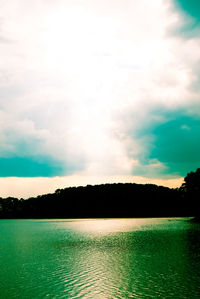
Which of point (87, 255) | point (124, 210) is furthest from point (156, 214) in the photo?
point (87, 255)

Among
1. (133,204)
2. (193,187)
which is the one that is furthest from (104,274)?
(133,204)

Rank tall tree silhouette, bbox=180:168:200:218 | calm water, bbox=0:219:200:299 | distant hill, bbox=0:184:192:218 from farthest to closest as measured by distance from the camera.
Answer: distant hill, bbox=0:184:192:218, tall tree silhouette, bbox=180:168:200:218, calm water, bbox=0:219:200:299

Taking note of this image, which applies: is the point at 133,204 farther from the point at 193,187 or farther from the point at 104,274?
the point at 104,274

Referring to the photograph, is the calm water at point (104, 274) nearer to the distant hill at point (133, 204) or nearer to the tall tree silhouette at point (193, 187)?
the tall tree silhouette at point (193, 187)

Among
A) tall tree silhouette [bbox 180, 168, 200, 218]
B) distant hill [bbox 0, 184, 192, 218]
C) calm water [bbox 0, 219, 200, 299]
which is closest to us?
calm water [bbox 0, 219, 200, 299]

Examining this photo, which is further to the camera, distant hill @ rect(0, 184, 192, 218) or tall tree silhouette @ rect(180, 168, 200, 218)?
distant hill @ rect(0, 184, 192, 218)

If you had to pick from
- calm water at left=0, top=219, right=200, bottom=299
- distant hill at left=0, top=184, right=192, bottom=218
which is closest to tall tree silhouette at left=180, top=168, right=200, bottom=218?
distant hill at left=0, top=184, right=192, bottom=218

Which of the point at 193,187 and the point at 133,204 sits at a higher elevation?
the point at 193,187

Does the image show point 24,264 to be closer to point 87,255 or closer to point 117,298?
point 87,255

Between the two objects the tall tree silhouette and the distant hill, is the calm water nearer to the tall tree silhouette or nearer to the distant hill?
the tall tree silhouette

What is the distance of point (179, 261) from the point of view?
32938 mm

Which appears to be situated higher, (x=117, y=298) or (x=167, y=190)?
(x=167, y=190)

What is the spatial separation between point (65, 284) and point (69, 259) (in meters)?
12.6

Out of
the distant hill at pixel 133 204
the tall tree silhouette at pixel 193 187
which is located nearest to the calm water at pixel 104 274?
the tall tree silhouette at pixel 193 187
